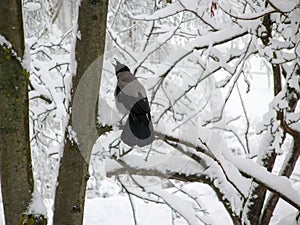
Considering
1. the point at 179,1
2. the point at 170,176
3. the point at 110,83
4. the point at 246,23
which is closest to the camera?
the point at 170,176

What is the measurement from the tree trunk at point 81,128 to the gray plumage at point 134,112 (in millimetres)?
352

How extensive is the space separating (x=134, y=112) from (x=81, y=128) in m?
0.45

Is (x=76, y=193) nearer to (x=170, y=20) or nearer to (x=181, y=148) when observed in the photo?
(x=181, y=148)

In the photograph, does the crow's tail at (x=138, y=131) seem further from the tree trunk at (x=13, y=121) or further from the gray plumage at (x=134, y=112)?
the tree trunk at (x=13, y=121)

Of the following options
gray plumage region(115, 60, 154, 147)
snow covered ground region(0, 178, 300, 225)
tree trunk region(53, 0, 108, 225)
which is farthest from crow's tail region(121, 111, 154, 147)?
snow covered ground region(0, 178, 300, 225)

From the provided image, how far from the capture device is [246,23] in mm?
2496

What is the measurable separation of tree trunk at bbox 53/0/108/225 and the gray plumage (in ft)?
1.16

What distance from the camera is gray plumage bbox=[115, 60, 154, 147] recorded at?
58.9 inches

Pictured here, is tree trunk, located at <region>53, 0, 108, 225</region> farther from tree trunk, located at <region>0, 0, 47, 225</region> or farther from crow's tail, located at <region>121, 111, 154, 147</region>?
crow's tail, located at <region>121, 111, 154, 147</region>

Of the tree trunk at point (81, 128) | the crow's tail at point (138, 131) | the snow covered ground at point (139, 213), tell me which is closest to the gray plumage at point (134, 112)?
the crow's tail at point (138, 131)

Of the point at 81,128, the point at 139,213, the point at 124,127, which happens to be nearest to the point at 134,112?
the point at 124,127

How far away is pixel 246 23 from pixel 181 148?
100 cm

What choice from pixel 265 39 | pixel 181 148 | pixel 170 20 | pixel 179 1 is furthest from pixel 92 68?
pixel 170 20

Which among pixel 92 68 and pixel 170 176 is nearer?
pixel 92 68
